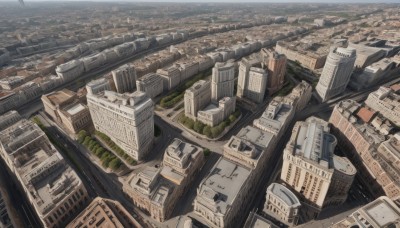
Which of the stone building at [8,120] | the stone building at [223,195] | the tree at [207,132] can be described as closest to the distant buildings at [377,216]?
the stone building at [223,195]

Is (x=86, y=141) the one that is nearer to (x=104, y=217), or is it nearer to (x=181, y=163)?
(x=104, y=217)

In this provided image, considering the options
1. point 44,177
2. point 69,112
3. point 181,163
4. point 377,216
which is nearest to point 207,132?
point 181,163

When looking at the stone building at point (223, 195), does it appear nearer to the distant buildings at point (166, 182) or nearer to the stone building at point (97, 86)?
the distant buildings at point (166, 182)

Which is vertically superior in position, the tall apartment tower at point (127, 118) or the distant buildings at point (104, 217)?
the tall apartment tower at point (127, 118)

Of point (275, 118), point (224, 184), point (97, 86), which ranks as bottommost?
point (224, 184)

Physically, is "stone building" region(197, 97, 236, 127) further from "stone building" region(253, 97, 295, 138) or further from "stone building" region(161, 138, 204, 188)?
"stone building" region(161, 138, 204, 188)

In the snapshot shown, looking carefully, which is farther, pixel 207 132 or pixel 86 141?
pixel 207 132
